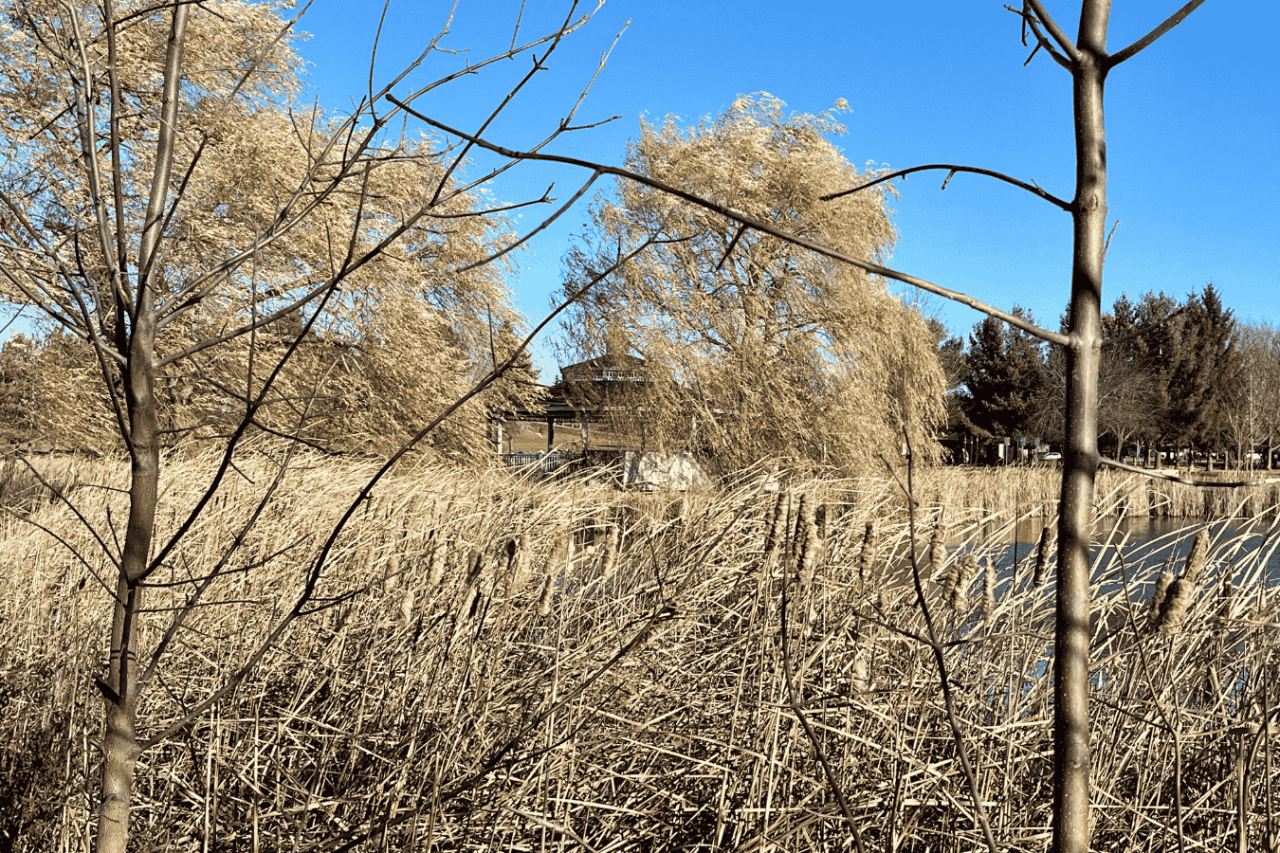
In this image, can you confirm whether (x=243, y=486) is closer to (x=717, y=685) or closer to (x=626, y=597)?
(x=626, y=597)

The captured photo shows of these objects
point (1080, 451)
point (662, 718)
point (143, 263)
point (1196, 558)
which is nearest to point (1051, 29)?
point (1080, 451)

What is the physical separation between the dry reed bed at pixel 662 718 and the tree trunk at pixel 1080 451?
846mm

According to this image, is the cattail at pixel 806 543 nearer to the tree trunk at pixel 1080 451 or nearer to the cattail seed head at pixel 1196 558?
the cattail seed head at pixel 1196 558

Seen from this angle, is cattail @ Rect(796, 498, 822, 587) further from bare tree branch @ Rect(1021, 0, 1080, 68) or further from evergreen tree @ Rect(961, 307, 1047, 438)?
evergreen tree @ Rect(961, 307, 1047, 438)

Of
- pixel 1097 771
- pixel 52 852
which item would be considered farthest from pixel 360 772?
pixel 1097 771

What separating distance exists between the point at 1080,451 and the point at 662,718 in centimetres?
186

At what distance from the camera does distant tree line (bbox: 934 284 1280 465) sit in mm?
30297

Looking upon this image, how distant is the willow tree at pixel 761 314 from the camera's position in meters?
16.4

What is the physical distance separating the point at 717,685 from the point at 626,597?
1.62 ft

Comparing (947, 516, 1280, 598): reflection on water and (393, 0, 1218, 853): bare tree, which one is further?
(947, 516, 1280, 598): reflection on water

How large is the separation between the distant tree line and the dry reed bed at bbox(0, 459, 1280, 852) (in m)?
29.4

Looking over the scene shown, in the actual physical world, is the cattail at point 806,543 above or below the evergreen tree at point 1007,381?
below

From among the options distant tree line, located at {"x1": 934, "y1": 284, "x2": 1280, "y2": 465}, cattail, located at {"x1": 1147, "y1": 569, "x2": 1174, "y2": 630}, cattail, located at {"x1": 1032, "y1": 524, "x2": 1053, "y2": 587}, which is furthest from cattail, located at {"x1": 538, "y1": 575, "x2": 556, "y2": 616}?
distant tree line, located at {"x1": 934, "y1": 284, "x2": 1280, "y2": 465}

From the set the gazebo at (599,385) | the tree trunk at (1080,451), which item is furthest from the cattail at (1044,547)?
the gazebo at (599,385)
